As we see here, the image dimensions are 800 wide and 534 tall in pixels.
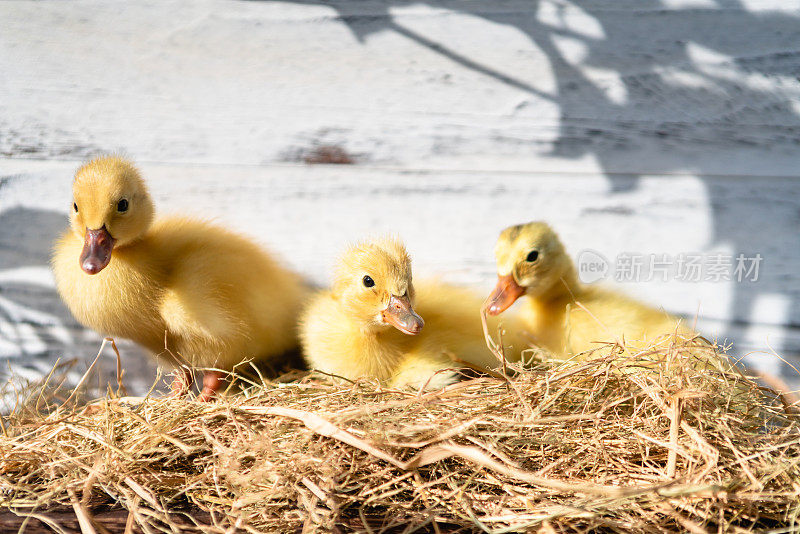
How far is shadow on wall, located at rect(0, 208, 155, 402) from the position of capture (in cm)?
119

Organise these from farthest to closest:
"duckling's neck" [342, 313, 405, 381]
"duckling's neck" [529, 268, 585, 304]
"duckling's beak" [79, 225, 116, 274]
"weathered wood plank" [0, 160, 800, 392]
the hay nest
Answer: "weathered wood plank" [0, 160, 800, 392], "duckling's neck" [529, 268, 585, 304], "duckling's neck" [342, 313, 405, 381], "duckling's beak" [79, 225, 116, 274], the hay nest

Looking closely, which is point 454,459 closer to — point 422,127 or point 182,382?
point 182,382

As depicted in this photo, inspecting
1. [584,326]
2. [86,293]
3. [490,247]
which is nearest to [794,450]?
[584,326]

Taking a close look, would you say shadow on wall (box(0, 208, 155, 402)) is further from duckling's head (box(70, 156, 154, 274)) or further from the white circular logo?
the white circular logo

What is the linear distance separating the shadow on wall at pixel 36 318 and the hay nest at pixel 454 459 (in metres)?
0.34

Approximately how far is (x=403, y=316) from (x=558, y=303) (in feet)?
1.16

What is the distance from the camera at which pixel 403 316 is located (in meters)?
0.88

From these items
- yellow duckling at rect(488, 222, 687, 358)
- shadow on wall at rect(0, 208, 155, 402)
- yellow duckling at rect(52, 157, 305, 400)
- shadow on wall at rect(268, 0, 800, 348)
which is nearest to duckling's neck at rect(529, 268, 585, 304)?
yellow duckling at rect(488, 222, 687, 358)

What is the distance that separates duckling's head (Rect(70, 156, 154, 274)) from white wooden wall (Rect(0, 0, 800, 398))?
0.84 feet

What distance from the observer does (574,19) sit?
3.75ft

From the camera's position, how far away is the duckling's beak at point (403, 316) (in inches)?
34.1

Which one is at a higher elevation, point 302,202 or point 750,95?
point 750,95

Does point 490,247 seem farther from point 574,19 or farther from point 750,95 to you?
point 750,95

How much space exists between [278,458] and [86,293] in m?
0.42
